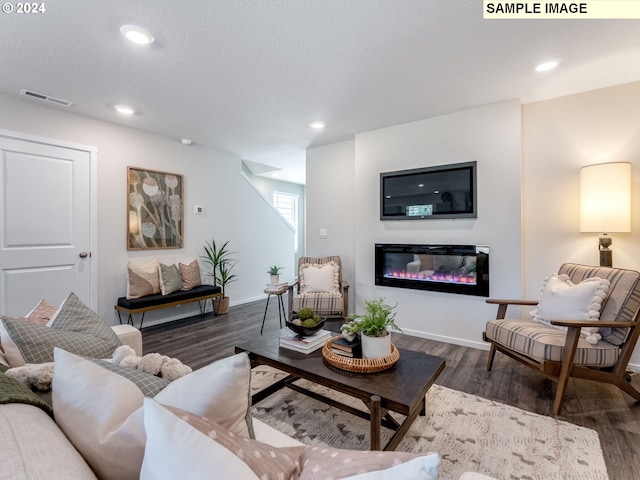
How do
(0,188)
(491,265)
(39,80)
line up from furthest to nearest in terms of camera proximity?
(491,265) → (0,188) → (39,80)

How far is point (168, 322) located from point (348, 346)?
3.16m

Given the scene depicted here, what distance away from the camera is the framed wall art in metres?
3.79

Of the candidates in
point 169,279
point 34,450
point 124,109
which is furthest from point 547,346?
point 124,109

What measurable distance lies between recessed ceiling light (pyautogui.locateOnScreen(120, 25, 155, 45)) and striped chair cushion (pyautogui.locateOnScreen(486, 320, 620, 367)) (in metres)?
3.26

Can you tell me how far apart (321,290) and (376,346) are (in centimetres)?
191

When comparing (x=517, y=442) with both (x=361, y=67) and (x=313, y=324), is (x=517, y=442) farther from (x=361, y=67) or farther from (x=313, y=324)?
(x=361, y=67)

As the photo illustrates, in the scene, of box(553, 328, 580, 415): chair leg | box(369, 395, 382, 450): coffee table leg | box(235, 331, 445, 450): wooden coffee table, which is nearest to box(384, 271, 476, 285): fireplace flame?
box(553, 328, 580, 415): chair leg

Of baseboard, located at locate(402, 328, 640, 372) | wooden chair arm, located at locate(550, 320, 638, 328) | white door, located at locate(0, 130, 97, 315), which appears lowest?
baseboard, located at locate(402, 328, 640, 372)

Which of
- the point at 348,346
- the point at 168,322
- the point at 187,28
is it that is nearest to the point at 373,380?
the point at 348,346

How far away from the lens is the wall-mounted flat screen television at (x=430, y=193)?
10.4 ft

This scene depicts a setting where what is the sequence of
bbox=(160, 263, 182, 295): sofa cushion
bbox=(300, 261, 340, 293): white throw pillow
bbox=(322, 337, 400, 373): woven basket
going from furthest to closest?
1. bbox=(160, 263, 182, 295): sofa cushion
2. bbox=(300, 261, 340, 293): white throw pillow
3. bbox=(322, 337, 400, 373): woven basket

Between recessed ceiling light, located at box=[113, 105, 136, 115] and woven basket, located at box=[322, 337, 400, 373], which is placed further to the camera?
recessed ceiling light, located at box=[113, 105, 136, 115]

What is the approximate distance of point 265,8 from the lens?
1.77 meters

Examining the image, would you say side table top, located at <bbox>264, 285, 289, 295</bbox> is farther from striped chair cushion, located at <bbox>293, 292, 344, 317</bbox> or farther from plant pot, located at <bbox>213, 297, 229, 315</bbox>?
plant pot, located at <bbox>213, 297, 229, 315</bbox>
